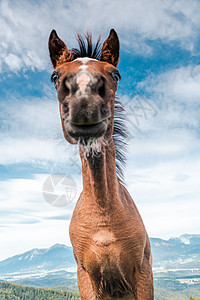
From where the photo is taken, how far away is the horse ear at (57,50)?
4422 millimetres

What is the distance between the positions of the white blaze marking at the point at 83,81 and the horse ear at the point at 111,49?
1718 mm

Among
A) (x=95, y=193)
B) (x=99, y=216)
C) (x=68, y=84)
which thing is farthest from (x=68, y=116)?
(x=99, y=216)

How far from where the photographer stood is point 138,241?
14.1 ft

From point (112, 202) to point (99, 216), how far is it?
12.3 inches

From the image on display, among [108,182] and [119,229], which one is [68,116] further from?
[119,229]

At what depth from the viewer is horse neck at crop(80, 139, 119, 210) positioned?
3961 mm

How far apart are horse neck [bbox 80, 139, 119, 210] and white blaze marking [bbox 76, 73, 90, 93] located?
4.14 feet

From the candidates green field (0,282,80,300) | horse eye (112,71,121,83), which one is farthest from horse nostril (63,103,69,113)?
green field (0,282,80,300)

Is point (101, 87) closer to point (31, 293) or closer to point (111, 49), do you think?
point (111, 49)

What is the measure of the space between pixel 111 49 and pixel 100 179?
7.72 ft

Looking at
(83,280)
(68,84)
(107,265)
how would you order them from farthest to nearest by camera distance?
(83,280) < (107,265) < (68,84)

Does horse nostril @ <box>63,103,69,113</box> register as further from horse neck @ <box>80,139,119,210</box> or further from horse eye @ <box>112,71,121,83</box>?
horse eye @ <box>112,71,121,83</box>

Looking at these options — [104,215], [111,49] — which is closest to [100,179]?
[104,215]

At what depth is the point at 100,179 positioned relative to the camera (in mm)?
4020
